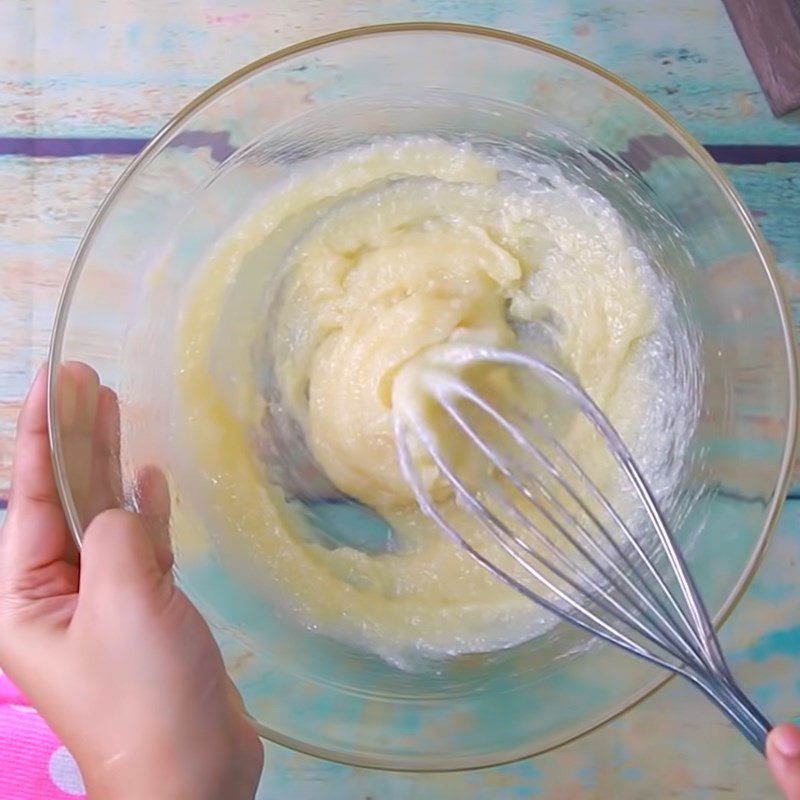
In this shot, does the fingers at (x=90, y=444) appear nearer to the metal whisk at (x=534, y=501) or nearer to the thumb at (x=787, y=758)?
the metal whisk at (x=534, y=501)

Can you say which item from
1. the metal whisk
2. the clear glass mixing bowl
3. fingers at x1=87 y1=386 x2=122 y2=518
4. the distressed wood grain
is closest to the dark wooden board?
the distressed wood grain

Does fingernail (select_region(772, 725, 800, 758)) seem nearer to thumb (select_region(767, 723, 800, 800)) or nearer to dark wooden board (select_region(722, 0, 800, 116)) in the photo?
thumb (select_region(767, 723, 800, 800))

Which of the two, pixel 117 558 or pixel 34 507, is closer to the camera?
pixel 117 558

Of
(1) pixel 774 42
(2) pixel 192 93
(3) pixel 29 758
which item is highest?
(1) pixel 774 42

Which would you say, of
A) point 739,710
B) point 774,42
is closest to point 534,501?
point 739,710

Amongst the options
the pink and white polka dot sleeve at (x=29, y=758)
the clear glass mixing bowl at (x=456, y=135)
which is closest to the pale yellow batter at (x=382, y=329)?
the clear glass mixing bowl at (x=456, y=135)

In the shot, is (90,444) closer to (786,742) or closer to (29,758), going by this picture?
(29,758)

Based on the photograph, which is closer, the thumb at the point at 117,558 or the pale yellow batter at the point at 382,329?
the thumb at the point at 117,558
